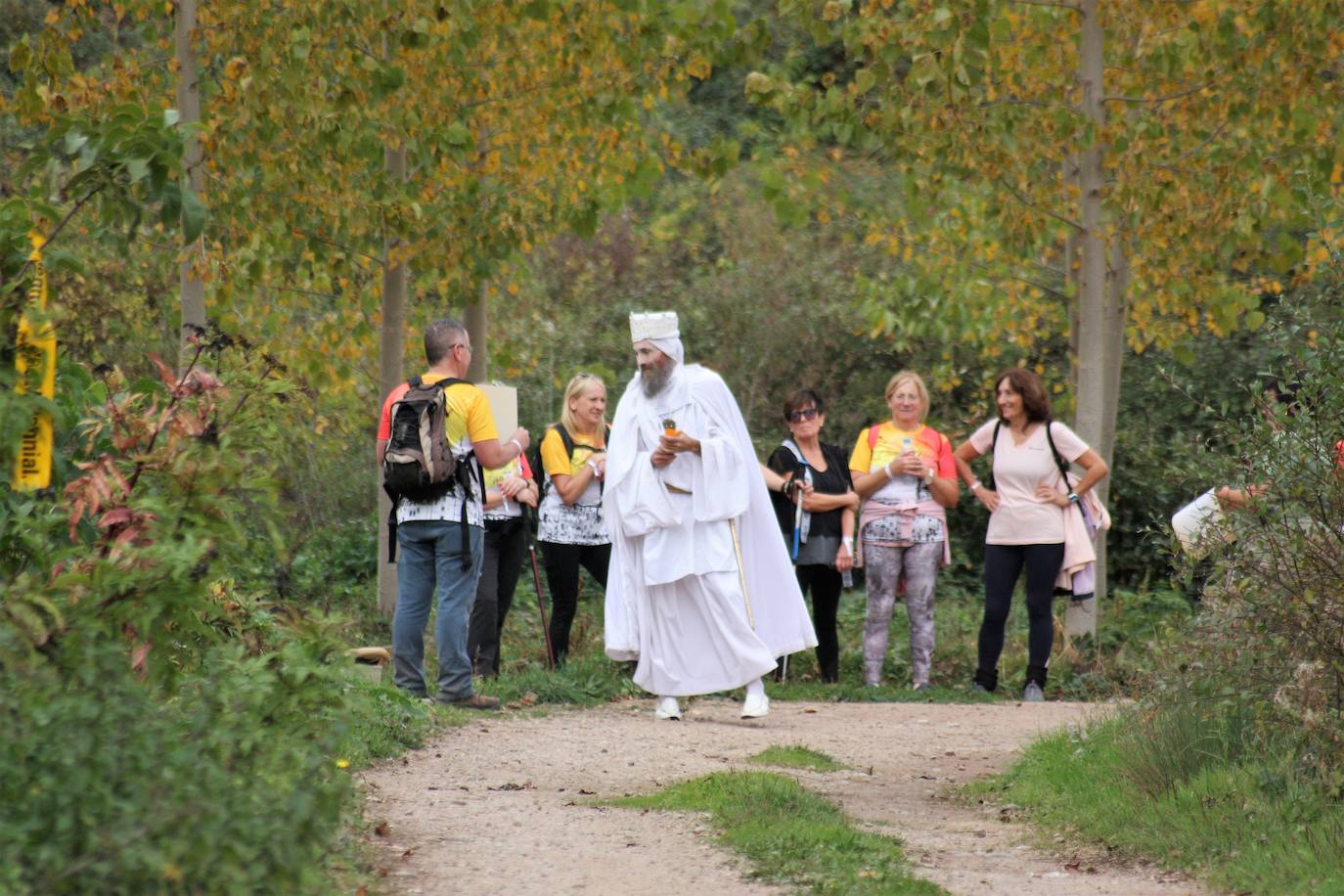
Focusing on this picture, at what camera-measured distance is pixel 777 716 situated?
420 inches

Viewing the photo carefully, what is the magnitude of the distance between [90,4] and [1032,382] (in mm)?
6230

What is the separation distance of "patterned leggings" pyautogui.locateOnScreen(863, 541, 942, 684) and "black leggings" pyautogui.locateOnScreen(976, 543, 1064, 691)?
0.38 m

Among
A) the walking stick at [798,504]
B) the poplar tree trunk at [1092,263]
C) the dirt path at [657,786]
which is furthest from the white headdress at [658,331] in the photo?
the poplar tree trunk at [1092,263]

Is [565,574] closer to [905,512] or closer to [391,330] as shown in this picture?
[905,512]

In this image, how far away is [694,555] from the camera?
1012 centimetres

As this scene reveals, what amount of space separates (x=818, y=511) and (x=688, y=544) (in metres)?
2.13

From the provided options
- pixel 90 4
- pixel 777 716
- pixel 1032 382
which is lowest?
pixel 777 716

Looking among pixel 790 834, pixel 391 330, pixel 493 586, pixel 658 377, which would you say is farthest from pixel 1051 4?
pixel 790 834

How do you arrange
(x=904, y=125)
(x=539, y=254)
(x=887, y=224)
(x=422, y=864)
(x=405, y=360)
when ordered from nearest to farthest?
1. (x=422, y=864)
2. (x=904, y=125)
3. (x=887, y=224)
4. (x=405, y=360)
5. (x=539, y=254)

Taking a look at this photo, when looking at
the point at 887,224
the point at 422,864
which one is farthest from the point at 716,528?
the point at 887,224

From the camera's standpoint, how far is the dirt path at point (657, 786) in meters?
5.85

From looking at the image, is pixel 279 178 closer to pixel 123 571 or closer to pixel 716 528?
pixel 716 528

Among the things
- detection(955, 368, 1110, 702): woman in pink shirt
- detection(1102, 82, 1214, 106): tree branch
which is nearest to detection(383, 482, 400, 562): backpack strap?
detection(955, 368, 1110, 702): woman in pink shirt

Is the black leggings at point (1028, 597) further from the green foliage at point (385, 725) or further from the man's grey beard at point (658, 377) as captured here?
the green foliage at point (385, 725)
